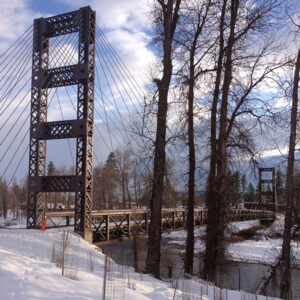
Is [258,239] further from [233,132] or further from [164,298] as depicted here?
[164,298]

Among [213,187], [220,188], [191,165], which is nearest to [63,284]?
[220,188]

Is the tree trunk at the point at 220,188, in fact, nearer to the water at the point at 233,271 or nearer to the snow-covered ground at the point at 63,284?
the water at the point at 233,271

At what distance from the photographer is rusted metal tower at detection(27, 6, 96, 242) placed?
11844mm

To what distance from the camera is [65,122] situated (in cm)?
1205

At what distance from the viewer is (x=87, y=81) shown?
472 inches

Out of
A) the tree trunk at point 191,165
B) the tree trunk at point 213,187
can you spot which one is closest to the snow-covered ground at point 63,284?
the tree trunk at point 213,187

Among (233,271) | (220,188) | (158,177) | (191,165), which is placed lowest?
(233,271)

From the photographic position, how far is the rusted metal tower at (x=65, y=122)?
11844mm

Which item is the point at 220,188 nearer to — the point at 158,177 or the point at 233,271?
the point at 158,177

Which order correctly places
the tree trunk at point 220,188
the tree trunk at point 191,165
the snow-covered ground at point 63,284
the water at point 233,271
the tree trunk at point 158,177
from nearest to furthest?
1. the snow-covered ground at point 63,284
2. the tree trunk at point 158,177
3. the tree trunk at point 220,188
4. the tree trunk at point 191,165
5. the water at point 233,271

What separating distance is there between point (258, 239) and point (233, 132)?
837 inches

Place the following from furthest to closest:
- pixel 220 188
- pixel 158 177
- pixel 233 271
→ pixel 233 271 < pixel 220 188 < pixel 158 177

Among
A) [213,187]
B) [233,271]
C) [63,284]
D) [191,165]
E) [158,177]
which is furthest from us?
[233,271]

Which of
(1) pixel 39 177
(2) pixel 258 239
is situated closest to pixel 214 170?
(1) pixel 39 177
